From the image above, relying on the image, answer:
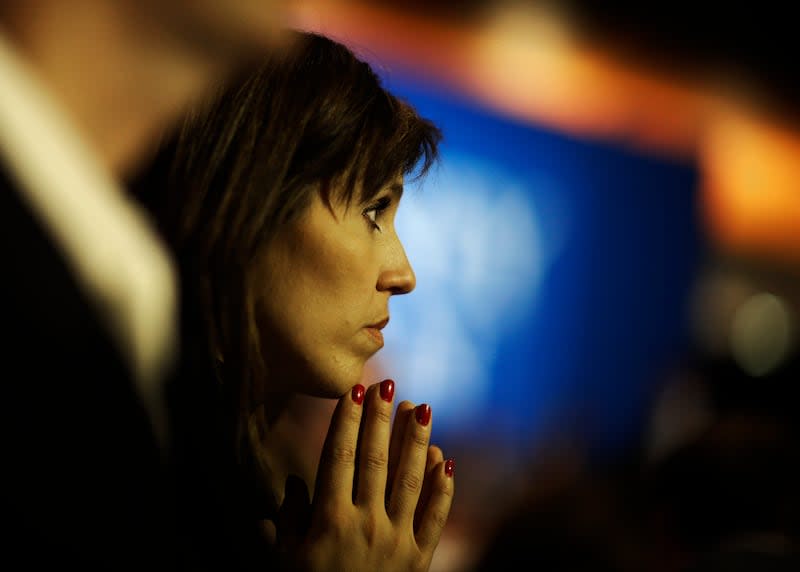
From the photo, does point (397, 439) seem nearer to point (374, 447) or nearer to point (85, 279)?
point (374, 447)

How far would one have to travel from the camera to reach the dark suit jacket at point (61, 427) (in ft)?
1.00

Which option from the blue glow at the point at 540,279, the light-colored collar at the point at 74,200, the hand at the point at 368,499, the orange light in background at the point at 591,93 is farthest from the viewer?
the orange light in background at the point at 591,93

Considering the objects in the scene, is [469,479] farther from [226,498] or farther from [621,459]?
[226,498]

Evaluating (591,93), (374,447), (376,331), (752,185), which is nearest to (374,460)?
(374,447)

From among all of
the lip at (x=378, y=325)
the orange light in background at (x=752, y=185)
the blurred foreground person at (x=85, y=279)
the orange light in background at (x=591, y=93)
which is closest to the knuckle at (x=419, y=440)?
the lip at (x=378, y=325)

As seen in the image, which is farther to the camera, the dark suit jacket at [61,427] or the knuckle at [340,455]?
the knuckle at [340,455]

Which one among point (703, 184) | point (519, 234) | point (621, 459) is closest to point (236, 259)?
point (519, 234)

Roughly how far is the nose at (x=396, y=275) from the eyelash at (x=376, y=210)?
3cm

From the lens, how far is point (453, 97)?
274 cm

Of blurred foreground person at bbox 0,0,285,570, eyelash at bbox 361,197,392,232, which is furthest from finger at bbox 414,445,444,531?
blurred foreground person at bbox 0,0,285,570

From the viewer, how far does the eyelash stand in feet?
2.74

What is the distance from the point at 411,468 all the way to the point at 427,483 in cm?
6

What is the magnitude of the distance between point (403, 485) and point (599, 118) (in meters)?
2.50

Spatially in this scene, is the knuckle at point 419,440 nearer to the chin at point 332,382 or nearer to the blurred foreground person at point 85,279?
the chin at point 332,382
